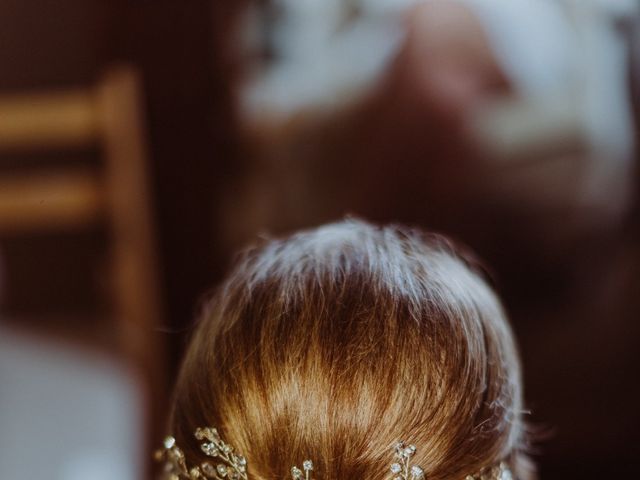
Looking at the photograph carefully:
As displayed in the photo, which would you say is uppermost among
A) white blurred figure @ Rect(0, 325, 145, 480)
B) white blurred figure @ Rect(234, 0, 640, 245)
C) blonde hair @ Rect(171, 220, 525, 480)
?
white blurred figure @ Rect(234, 0, 640, 245)

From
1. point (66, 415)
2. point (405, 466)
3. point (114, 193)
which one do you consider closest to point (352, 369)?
point (405, 466)

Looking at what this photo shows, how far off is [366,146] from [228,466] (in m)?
1.59

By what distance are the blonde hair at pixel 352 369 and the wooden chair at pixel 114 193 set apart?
132 centimetres

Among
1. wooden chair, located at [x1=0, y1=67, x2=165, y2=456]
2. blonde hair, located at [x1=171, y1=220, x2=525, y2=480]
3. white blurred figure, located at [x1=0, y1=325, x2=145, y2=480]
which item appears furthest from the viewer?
wooden chair, located at [x1=0, y1=67, x2=165, y2=456]

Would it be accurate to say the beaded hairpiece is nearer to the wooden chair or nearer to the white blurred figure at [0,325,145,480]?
the white blurred figure at [0,325,145,480]

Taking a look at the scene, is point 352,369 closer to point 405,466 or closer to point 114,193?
point 405,466

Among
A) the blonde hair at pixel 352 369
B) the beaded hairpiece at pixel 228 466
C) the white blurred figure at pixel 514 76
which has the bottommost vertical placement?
the beaded hairpiece at pixel 228 466

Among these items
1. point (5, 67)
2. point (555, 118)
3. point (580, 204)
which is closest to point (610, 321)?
point (580, 204)

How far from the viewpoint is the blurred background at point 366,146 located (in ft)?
6.13

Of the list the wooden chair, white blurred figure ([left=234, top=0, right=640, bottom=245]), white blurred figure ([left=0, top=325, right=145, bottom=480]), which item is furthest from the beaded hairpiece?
white blurred figure ([left=234, top=0, right=640, bottom=245])

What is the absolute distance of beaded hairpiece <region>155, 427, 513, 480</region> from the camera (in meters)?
0.44

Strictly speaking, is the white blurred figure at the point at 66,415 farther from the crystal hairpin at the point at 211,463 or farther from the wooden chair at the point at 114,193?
the crystal hairpin at the point at 211,463

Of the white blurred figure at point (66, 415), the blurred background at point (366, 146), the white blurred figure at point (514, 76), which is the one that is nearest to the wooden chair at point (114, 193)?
the blurred background at point (366, 146)

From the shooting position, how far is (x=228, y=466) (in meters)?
0.46
